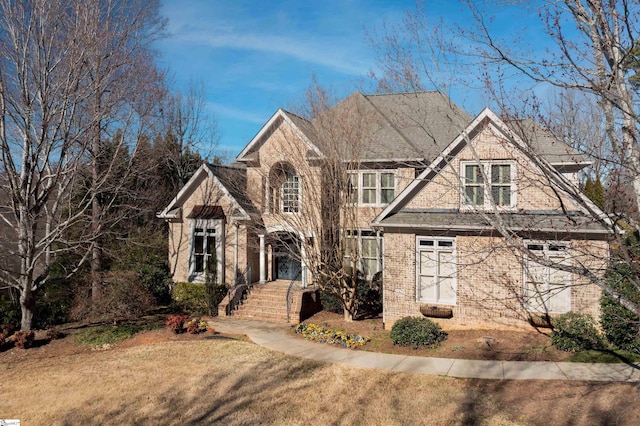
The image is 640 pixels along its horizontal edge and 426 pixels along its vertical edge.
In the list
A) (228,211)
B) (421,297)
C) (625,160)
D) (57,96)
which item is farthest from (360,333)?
(57,96)

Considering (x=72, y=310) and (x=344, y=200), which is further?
(x=72, y=310)

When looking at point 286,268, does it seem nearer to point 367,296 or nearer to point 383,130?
point 367,296

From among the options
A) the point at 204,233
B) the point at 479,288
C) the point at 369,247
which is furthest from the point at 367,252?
the point at 204,233

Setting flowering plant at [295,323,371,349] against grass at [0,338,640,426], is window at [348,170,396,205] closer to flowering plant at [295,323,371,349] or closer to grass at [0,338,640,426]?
flowering plant at [295,323,371,349]

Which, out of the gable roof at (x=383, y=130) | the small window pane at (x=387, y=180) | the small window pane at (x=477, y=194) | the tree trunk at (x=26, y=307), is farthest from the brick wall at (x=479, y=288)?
the tree trunk at (x=26, y=307)

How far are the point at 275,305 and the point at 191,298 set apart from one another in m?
4.08

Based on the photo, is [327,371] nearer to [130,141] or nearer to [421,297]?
[421,297]

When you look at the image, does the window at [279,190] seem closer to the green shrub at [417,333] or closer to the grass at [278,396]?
the green shrub at [417,333]

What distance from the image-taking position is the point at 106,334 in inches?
620

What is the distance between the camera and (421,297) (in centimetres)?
1499

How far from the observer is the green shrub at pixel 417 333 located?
13.2 m

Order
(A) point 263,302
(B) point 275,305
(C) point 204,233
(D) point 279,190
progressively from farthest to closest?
(C) point 204,233, (A) point 263,302, (B) point 275,305, (D) point 279,190

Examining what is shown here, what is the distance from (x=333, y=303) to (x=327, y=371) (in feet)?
21.4

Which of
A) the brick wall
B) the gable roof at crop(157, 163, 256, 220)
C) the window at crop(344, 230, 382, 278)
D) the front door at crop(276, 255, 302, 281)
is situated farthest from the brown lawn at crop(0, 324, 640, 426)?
the gable roof at crop(157, 163, 256, 220)
